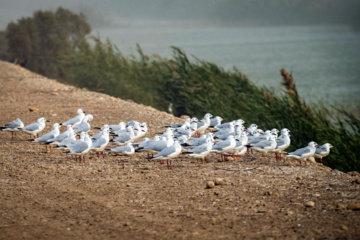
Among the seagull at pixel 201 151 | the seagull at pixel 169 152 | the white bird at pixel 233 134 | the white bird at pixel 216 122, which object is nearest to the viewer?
the seagull at pixel 169 152

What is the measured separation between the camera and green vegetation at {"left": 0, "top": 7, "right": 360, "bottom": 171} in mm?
11656

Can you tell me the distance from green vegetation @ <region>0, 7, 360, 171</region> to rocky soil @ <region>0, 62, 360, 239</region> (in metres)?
2.05

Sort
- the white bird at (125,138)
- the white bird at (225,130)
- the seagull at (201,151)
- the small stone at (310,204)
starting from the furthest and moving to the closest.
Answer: the white bird at (225,130), the white bird at (125,138), the seagull at (201,151), the small stone at (310,204)

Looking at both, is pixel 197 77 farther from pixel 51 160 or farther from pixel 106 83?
pixel 51 160

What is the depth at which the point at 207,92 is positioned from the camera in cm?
1655

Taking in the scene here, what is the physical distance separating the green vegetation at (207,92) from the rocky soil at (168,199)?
205 cm

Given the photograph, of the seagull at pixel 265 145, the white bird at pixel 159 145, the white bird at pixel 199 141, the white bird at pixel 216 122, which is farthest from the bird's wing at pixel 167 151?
the white bird at pixel 216 122

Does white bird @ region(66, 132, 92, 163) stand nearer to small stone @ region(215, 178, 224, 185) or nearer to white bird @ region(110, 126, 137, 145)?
white bird @ region(110, 126, 137, 145)

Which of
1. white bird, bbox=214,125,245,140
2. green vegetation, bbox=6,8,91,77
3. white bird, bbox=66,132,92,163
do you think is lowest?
white bird, bbox=66,132,92,163

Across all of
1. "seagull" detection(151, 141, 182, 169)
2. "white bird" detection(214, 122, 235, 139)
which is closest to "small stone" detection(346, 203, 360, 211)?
"seagull" detection(151, 141, 182, 169)

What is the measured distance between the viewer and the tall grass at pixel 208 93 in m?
11.6

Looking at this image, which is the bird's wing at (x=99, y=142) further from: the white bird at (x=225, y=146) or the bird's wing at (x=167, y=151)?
the white bird at (x=225, y=146)

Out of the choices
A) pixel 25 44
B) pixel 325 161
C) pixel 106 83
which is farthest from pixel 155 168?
pixel 25 44

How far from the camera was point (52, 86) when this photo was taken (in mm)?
17562
